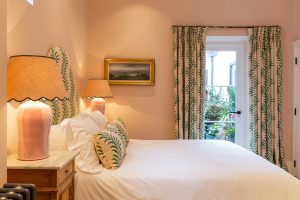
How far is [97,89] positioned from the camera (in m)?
3.89

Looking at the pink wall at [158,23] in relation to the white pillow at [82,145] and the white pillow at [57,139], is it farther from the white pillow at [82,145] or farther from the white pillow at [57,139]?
the white pillow at [57,139]

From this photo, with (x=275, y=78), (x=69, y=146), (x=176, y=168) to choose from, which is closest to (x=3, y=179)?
(x=69, y=146)

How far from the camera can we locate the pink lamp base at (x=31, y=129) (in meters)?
1.70

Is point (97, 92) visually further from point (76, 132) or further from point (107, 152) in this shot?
point (107, 152)

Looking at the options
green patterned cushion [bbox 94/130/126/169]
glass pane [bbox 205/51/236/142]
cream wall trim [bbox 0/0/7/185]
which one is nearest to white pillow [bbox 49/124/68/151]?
green patterned cushion [bbox 94/130/126/169]

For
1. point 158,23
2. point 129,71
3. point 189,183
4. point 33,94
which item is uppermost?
point 158,23

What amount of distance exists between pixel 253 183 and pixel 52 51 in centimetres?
203

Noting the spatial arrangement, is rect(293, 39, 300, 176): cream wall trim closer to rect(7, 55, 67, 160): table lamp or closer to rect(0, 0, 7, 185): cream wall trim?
rect(7, 55, 67, 160): table lamp

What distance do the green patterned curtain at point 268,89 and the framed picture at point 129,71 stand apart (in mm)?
1619

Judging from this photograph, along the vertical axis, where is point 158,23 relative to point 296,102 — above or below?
above

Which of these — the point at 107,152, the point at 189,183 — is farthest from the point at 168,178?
the point at 107,152

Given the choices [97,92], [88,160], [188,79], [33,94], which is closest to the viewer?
[33,94]

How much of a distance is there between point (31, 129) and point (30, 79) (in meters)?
0.33

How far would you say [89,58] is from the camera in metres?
4.41
